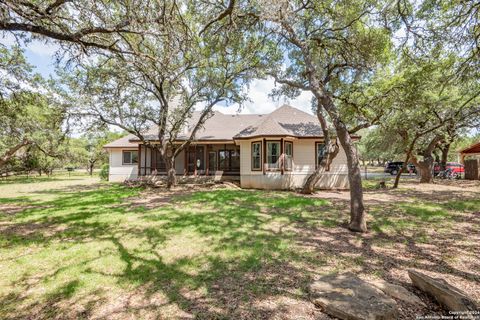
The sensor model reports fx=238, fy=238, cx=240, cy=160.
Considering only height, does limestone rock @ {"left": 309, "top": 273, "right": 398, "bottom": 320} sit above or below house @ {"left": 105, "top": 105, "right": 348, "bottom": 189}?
below

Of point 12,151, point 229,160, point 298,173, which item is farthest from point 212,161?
point 12,151

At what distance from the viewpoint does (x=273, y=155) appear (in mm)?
15703

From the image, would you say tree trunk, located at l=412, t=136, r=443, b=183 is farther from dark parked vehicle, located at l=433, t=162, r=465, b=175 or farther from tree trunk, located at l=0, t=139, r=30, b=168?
tree trunk, located at l=0, t=139, r=30, b=168

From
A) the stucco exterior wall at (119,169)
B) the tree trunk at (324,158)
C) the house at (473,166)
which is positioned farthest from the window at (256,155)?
the house at (473,166)

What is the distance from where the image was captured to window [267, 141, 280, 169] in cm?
1562

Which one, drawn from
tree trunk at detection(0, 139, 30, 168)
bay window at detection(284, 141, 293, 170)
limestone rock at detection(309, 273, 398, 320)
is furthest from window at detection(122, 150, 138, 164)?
limestone rock at detection(309, 273, 398, 320)

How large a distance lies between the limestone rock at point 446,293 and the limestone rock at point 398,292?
225 millimetres

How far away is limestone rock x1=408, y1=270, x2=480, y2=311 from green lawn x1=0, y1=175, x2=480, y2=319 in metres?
0.42

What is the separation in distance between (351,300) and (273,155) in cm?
1278

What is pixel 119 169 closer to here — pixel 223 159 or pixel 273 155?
pixel 223 159

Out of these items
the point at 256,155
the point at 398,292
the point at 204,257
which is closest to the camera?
the point at 398,292

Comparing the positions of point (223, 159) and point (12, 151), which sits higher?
point (12, 151)

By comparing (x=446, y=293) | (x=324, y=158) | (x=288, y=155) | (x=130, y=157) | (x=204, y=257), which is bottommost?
(x=204, y=257)

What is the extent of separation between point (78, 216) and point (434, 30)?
12833 mm
